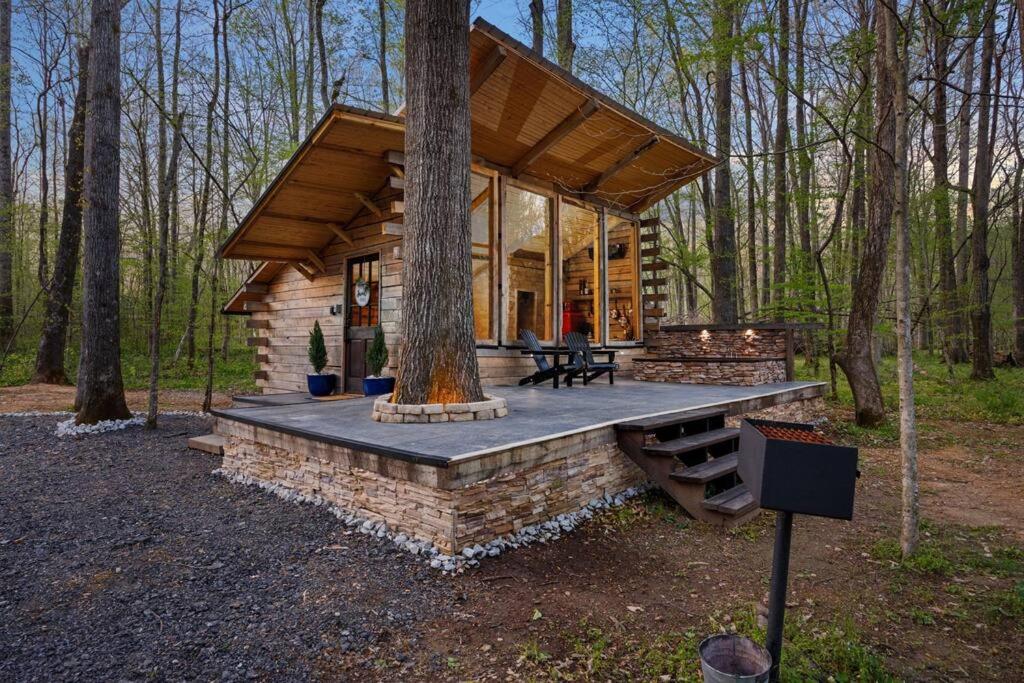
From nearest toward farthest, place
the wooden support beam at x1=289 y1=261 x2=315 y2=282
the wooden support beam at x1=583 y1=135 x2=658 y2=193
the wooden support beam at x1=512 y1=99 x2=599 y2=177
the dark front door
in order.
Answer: the wooden support beam at x1=512 y1=99 x2=599 y2=177, the dark front door, the wooden support beam at x1=583 y1=135 x2=658 y2=193, the wooden support beam at x1=289 y1=261 x2=315 y2=282

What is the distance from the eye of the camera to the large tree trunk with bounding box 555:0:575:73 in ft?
35.3

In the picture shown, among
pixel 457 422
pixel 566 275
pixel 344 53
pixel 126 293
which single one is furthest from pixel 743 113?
pixel 126 293

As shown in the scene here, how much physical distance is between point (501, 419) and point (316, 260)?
198 inches

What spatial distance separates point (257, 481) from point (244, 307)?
19.5 ft

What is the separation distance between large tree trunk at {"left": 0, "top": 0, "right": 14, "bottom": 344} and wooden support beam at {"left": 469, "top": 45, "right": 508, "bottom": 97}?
11.5 meters

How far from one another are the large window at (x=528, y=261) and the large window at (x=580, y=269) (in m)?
0.57

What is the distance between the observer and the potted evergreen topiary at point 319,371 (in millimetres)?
7000

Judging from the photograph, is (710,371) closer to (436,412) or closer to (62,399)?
(436,412)

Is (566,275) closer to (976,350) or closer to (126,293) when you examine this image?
(976,350)

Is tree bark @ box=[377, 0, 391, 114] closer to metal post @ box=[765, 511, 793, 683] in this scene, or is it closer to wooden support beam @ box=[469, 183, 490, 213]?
wooden support beam @ box=[469, 183, 490, 213]

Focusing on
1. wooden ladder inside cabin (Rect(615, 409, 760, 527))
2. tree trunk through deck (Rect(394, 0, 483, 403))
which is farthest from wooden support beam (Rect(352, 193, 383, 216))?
wooden ladder inside cabin (Rect(615, 409, 760, 527))

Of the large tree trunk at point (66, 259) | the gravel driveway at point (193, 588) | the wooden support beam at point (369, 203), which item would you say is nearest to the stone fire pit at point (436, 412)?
the gravel driveway at point (193, 588)

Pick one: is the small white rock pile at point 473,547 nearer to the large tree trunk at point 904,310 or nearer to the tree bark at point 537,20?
the large tree trunk at point 904,310

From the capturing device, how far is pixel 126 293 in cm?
1566
